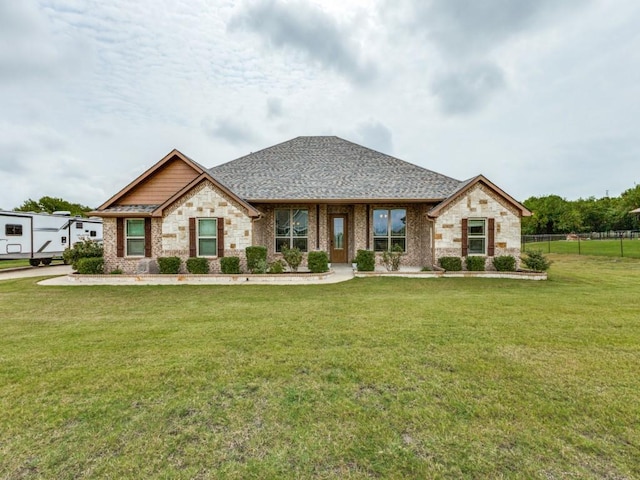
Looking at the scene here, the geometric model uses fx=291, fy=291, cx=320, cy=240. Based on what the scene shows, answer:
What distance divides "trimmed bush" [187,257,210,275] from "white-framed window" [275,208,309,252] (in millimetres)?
3479

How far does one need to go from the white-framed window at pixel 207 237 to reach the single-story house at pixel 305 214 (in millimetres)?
41

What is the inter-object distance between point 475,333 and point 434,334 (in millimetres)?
723

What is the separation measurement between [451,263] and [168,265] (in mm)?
11272

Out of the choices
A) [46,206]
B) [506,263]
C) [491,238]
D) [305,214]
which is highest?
[46,206]

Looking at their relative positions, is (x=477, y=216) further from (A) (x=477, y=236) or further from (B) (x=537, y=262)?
(B) (x=537, y=262)

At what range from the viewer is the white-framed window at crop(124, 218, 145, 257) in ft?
40.4

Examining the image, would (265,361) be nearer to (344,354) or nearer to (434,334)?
(344,354)

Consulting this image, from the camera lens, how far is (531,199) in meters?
82.3

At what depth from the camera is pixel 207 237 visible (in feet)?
39.5

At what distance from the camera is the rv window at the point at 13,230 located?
15172mm

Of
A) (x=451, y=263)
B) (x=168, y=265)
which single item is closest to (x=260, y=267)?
(x=168, y=265)

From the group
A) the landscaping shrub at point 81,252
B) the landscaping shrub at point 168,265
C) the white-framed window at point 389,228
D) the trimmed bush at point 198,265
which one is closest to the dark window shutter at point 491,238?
the white-framed window at point 389,228

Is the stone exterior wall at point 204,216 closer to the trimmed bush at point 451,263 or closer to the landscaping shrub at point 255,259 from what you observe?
the landscaping shrub at point 255,259

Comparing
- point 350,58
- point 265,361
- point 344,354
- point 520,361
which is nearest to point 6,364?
point 265,361
